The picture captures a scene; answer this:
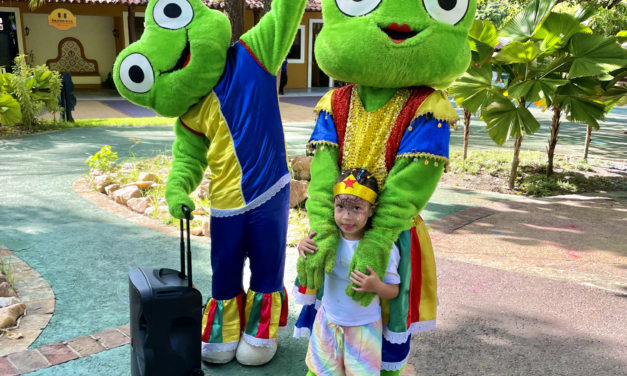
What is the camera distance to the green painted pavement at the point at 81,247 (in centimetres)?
318

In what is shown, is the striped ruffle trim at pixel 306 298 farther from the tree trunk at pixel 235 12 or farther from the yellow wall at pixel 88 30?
the yellow wall at pixel 88 30

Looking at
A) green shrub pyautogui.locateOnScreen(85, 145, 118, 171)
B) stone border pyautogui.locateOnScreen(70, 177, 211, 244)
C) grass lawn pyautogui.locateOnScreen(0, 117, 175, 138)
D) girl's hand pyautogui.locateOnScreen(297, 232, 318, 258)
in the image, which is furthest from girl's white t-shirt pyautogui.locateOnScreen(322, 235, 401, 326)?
grass lawn pyautogui.locateOnScreen(0, 117, 175, 138)

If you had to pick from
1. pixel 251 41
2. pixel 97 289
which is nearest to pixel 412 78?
pixel 251 41

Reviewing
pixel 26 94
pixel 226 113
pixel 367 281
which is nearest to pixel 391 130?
pixel 367 281

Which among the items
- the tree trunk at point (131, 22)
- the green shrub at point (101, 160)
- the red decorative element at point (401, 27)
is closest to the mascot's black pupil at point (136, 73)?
the red decorative element at point (401, 27)

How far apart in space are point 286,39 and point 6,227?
3831mm

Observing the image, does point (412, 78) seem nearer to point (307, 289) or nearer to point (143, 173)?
point (307, 289)

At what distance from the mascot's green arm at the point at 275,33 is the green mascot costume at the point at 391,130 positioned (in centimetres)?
53

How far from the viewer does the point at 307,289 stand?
2.42 m

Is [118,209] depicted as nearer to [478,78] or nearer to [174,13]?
[174,13]

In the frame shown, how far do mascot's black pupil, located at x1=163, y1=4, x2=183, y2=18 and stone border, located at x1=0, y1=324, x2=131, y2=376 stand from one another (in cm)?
188

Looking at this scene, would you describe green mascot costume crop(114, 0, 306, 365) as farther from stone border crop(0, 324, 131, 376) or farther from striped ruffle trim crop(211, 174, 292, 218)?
stone border crop(0, 324, 131, 376)

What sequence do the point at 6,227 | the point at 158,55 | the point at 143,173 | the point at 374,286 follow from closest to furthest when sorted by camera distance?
the point at 374,286
the point at 158,55
the point at 6,227
the point at 143,173

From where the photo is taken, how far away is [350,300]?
86.9 inches
